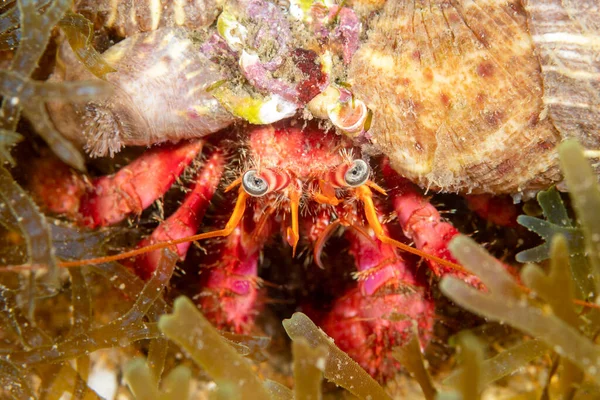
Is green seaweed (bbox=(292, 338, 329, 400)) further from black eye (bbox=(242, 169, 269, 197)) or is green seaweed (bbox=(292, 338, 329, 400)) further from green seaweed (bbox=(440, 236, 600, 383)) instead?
black eye (bbox=(242, 169, 269, 197))


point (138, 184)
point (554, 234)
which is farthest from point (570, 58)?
point (138, 184)

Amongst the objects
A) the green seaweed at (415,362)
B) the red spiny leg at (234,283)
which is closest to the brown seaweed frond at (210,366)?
the green seaweed at (415,362)

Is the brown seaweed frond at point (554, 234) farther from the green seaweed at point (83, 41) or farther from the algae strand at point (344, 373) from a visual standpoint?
the green seaweed at point (83, 41)

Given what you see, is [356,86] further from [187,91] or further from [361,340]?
[361,340]

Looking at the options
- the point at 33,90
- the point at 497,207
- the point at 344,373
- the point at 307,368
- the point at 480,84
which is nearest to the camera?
the point at 307,368

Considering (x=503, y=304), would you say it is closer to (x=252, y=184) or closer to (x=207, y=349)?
(x=207, y=349)

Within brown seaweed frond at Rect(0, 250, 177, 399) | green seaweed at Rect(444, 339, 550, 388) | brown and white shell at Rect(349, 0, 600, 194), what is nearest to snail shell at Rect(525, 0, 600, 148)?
brown and white shell at Rect(349, 0, 600, 194)
